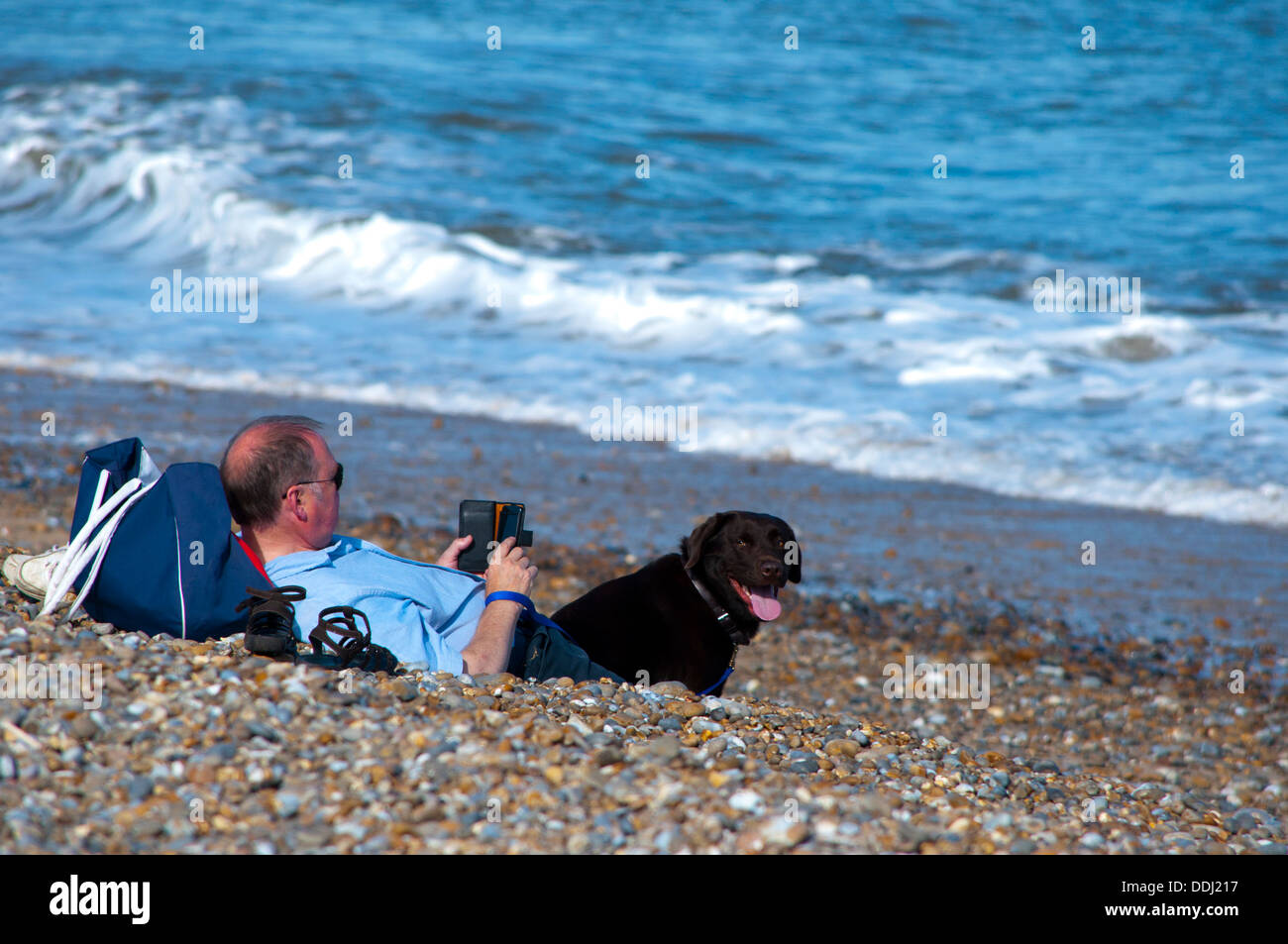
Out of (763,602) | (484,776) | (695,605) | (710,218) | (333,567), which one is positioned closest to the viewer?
(484,776)

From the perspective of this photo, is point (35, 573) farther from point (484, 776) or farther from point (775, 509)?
point (775, 509)

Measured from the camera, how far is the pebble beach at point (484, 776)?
9.10 ft

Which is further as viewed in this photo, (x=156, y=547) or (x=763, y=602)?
(x=763, y=602)

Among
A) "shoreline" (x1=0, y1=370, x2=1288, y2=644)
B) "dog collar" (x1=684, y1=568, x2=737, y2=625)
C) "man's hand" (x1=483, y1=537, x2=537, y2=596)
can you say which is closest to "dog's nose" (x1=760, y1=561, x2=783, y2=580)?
"dog collar" (x1=684, y1=568, x2=737, y2=625)

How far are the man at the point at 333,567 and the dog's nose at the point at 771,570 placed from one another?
1.25m

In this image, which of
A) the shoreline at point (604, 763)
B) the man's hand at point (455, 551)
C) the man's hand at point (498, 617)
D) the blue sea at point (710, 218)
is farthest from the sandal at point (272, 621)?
the blue sea at point (710, 218)

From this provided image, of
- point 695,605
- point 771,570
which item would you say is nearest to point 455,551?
point 695,605

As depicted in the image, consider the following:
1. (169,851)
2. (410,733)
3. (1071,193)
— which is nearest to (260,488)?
(410,733)

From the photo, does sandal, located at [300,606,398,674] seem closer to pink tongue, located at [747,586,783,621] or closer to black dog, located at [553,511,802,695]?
black dog, located at [553,511,802,695]

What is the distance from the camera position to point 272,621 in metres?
3.47

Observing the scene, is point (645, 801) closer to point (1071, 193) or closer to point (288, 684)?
point (288, 684)

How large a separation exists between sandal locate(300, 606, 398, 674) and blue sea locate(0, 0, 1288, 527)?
234 inches

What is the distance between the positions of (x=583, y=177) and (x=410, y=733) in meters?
16.2

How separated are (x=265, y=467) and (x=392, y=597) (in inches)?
22.2
